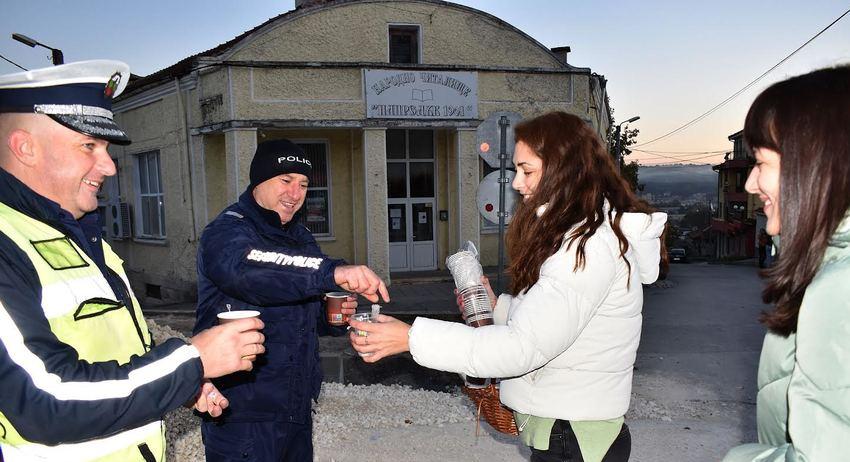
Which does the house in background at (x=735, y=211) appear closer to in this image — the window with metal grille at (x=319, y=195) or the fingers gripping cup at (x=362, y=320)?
the window with metal grille at (x=319, y=195)

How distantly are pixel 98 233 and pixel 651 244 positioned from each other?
1928mm

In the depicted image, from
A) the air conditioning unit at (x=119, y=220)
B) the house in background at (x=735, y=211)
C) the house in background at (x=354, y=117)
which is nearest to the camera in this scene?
the house in background at (x=354, y=117)

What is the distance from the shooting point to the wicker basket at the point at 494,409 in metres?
2.44

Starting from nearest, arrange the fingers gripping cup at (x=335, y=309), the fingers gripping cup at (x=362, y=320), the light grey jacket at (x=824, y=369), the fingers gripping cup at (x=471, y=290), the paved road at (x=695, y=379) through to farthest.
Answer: the light grey jacket at (x=824, y=369) < the fingers gripping cup at (x=362, y=320) < the fingers gripping cup at (x=471, y=290) < the fingers gripping cup at (x=335, y=309) < the paved road at (x=695, y=379)

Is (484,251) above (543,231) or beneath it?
beneath

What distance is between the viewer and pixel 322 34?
12.0 meters

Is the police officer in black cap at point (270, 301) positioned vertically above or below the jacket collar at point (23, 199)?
below

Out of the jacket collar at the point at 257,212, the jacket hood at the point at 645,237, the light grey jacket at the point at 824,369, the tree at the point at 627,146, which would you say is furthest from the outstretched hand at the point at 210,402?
the tree at the point at 627,146

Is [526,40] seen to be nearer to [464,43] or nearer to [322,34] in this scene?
[464,43]

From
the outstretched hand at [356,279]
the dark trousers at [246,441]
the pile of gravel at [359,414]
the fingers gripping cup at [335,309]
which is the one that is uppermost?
the outstretched hand at [356,279]

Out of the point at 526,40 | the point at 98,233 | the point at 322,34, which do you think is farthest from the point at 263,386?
the point at 526,40

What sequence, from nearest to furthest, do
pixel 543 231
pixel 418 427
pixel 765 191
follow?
pixel 765 191 < pixel 543 231 < pixel 418 427

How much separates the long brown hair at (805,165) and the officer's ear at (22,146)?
1933 millimetres

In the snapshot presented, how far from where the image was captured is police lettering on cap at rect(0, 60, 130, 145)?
155 centimetres
